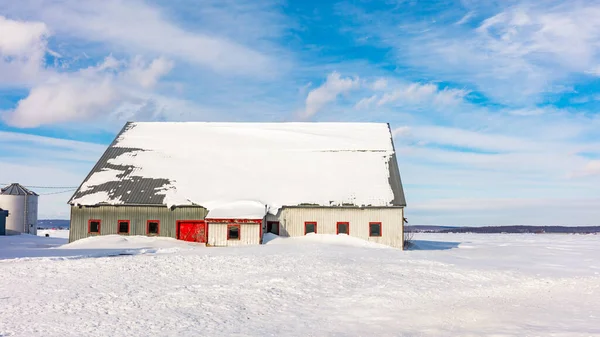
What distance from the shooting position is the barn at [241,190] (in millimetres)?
36500

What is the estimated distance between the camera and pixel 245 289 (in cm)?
1783

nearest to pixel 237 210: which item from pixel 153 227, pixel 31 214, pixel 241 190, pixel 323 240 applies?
pixel 241 190

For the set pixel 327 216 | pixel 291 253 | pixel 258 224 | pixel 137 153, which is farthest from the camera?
pixel 137 153

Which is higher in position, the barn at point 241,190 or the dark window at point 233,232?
the barn at point 241,190

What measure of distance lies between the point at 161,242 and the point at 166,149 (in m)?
11.1

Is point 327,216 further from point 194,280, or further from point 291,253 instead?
point 194,280

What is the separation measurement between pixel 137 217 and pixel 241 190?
293 inches

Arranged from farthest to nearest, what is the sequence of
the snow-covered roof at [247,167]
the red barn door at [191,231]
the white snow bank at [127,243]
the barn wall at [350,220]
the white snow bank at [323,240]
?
the snow-covered roof at [247,167] < the red barn door at [191,231] < the barn wall at [350,220] < the white snow bank at [323,240] < the white snow bank at [127,243]

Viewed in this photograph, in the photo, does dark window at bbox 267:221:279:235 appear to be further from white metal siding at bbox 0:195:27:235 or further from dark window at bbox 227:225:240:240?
white metal siding at bbox 0:195:27:235

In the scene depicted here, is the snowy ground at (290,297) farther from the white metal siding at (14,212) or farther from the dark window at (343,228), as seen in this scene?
the white metal siding at (14,212)

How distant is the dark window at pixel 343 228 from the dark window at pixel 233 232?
6949 mm

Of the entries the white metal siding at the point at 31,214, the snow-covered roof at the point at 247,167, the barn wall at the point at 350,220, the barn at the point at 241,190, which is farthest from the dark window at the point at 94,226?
the white metal siding at the point at 31,214

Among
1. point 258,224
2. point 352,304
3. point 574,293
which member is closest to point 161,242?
point 258,224

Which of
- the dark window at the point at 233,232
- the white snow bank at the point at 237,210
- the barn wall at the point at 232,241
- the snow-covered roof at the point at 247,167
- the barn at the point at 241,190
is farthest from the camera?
the snow-covered roof at the point at 247,167
